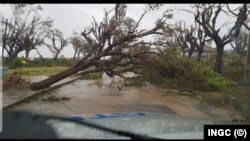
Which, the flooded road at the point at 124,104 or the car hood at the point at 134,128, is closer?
the car hood at the point at 134,128

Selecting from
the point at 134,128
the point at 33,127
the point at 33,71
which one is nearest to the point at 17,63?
the point at 33,71

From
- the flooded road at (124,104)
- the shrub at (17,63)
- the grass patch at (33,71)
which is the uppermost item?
the shrub at (17,63)

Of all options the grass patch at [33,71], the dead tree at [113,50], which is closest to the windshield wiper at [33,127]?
the dead tree at [113,50]

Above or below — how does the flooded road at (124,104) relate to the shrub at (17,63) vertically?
below

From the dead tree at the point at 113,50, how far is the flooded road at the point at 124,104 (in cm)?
103

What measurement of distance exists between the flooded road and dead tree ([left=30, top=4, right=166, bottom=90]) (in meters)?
1.03

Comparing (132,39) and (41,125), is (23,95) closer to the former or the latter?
(132,39)

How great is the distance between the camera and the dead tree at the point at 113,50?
1225 cm

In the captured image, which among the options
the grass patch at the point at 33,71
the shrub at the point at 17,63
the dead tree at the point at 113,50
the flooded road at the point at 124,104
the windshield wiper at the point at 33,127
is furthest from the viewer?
the shrub at the point at 17,63

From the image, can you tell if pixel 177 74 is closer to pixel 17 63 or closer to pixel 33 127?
pixel 33 127

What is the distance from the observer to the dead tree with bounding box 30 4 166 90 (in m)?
12.2

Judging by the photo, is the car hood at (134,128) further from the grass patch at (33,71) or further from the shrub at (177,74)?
the grass patch at (33,71)

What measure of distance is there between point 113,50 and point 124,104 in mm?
2359

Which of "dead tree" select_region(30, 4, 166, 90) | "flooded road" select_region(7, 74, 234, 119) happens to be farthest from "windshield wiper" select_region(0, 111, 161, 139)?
"dead tree" select_region(30, 4, 166, 90)
